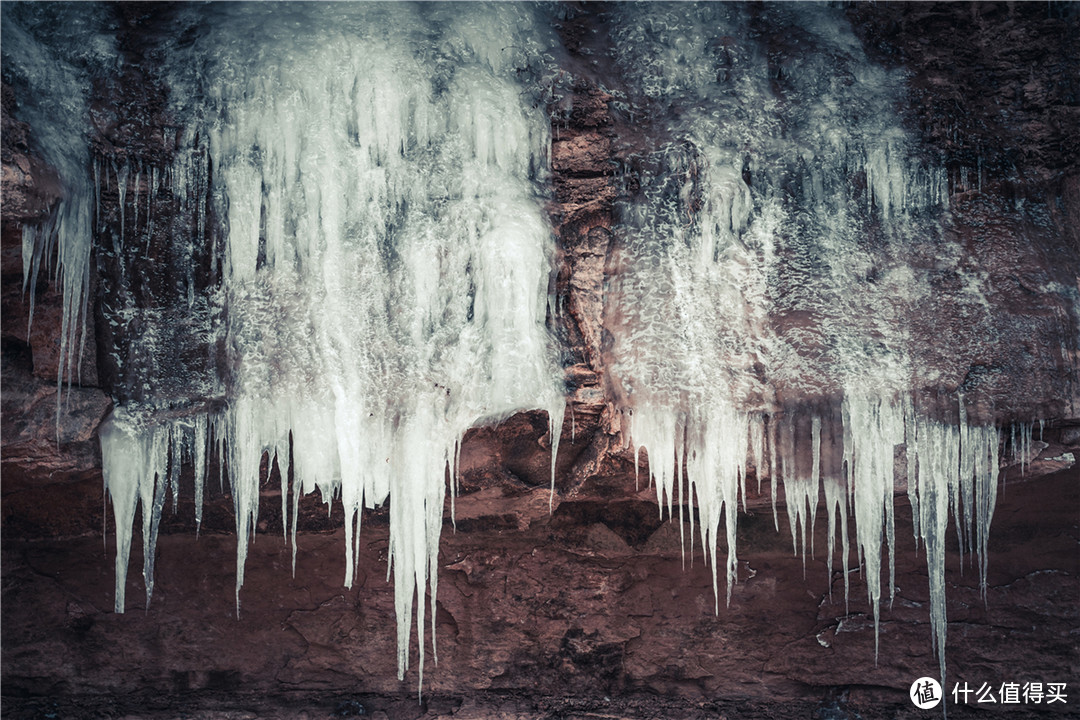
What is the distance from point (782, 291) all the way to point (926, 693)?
2.77 m

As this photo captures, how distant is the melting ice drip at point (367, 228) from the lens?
283 centimetres

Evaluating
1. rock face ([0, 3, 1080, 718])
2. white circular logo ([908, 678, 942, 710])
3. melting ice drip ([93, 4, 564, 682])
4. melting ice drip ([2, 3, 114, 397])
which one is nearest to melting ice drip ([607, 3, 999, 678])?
melting ice drip ([93, 4, 564, 682])

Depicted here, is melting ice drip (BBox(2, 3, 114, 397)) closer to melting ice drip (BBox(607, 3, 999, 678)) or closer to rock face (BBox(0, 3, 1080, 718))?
rock face (BBox(0, 3, 1080, 718))

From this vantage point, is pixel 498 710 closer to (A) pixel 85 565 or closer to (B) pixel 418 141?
(A) pixel 85 565

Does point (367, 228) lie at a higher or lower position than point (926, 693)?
higher

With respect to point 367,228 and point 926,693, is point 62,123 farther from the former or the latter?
point 926,693

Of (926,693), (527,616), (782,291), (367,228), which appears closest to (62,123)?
(367,228)

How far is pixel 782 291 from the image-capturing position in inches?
113

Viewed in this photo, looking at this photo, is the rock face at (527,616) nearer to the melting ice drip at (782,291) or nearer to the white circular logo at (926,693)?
the white circular logo at (926,693)

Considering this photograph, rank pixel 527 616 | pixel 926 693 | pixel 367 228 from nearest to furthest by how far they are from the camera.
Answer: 1. pixel 367 228
2. pixel 926 693
3. pixel 527 616

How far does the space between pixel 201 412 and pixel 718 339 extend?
2.12 metres

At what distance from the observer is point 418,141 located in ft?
9.49

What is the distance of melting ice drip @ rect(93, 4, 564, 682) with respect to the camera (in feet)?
9.29

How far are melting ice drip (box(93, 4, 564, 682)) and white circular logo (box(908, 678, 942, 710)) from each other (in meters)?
2.89
